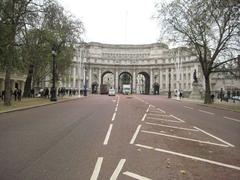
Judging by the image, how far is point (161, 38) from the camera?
48906 mm

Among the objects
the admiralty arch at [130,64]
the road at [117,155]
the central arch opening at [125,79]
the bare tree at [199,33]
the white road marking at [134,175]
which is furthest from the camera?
the central arch opening at [125,79]

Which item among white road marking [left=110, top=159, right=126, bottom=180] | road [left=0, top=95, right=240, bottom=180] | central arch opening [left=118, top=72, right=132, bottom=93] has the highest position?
central arch opening [left=118, top=72, right=132, bottom=93]

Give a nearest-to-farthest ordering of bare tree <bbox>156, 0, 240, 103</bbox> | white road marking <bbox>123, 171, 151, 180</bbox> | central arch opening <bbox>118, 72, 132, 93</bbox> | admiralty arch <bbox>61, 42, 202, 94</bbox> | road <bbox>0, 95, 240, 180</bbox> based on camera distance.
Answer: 1. white road marking <bbox>123, 171, 151, 180</bbox>
2. road <bbox>0, 95, 240, 180</bbox>
3. bare tree <bbox>156, 0, 240, 103</bbox>
4. admiralty arch <bbox>61, 42, 202, 94</bbox>
5. central arch opening <bbox>118, 72, 132, 93</bbox>

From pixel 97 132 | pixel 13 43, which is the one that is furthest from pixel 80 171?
pixel 13 43

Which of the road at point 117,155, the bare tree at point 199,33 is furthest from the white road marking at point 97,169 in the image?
the bare tree at point 199,33

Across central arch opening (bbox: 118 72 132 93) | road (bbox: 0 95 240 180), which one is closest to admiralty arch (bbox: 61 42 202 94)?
central arch opening (bbox: 118 72 132 93)

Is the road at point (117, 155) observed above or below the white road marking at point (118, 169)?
below

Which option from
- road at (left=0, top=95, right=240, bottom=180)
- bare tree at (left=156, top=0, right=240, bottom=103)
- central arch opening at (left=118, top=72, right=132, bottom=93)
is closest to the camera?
road at (left=0, top=95, right=240, bottom=180)

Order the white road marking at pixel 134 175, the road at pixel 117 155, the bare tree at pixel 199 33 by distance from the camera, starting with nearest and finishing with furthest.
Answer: the white road marking at pixel 134 175, the road at pixel 117 155, the bare tree at pixel 199 33

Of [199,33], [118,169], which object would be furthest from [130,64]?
[118,169]

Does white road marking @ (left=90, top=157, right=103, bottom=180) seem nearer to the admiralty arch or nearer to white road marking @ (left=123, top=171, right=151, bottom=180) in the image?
white road marking @ (left=123, top=171, right=151, bottom=180)

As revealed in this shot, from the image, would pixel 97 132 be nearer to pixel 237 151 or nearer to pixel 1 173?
pixel 237 151

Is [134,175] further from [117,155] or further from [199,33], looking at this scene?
[199,33]

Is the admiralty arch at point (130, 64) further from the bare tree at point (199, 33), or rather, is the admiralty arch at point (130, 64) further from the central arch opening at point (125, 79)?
the bare tree at point (199, 33)
